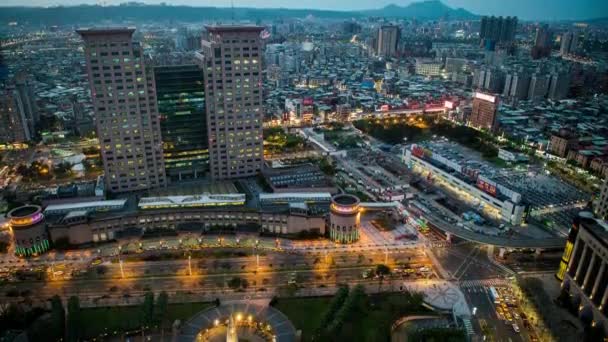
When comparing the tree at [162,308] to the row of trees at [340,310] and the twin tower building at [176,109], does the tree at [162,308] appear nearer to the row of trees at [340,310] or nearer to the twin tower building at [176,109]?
the row of trees at [340,310]

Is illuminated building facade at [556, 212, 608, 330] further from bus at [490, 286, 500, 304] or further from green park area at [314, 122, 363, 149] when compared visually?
green park area at [314, 122, 363, 149]

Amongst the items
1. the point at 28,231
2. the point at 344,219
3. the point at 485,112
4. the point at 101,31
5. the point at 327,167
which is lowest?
the point at 327,167

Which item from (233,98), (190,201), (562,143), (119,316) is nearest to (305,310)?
(119,316)

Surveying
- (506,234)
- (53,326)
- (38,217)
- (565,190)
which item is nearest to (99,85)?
(38,217)

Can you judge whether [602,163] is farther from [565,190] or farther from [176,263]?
[176,263]

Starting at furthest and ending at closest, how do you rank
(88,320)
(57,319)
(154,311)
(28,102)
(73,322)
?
(28,102) < (88,320) < (154,311) < (57,319) < (73,322)

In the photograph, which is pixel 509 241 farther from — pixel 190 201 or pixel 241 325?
pixel 190 201
